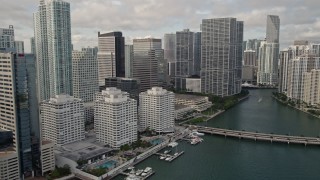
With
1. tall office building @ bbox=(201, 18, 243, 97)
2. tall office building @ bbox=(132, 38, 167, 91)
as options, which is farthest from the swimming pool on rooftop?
tall office building @ bbox=(201, 18, 243, 97)

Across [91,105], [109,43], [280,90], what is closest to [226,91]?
[280,90]

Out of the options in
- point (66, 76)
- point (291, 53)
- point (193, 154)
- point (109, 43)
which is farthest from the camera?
point (291, 53)

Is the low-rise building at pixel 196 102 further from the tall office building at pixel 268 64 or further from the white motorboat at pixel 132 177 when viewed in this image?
the tall office building at pixel 268 64

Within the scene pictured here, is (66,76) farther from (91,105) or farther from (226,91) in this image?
(226,91)

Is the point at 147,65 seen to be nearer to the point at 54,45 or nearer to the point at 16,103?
the point at 54,45

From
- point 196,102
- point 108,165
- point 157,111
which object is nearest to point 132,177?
point 108,165

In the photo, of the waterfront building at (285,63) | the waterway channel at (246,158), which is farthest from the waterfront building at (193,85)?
the waterway channel at (246,158)
